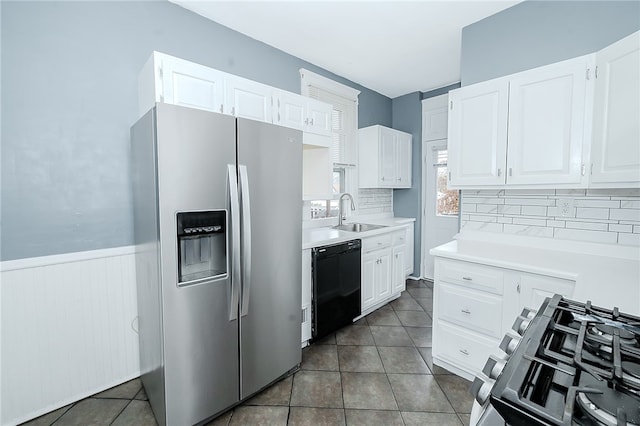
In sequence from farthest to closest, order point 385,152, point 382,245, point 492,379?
1. point 385,152
2. point 382,245
3. point 492,379

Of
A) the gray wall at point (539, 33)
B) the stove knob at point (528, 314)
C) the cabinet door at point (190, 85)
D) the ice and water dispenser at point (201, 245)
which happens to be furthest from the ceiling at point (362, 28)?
Result: the stove knob at point (528, 314)

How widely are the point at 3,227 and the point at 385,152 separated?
12.5ft

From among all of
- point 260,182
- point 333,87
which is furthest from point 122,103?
point 333,87

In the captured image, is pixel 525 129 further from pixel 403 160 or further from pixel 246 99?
pixel 403 160

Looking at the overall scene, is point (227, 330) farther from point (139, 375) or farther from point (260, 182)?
point (139, 375)

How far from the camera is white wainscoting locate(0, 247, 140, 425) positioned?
5.74 ft

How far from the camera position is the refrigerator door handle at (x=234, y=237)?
1718 mm

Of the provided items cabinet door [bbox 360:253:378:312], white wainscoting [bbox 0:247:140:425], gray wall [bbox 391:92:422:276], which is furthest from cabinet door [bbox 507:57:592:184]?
white wainscoting [bbox 0:247:140:425]

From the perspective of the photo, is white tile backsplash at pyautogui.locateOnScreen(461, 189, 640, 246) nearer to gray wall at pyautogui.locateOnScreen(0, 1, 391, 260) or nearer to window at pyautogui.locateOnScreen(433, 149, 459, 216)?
window at pyautogui.locateOnScreen(433, 149, 459, 216)

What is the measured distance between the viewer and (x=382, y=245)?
338 cm

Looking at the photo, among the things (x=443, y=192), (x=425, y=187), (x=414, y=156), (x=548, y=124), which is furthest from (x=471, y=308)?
(x=414, y=156)

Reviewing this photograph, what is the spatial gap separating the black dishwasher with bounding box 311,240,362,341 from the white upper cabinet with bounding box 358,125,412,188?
1.42 m

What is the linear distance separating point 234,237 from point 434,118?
3.74m

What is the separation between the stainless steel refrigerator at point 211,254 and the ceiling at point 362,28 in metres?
1.30
